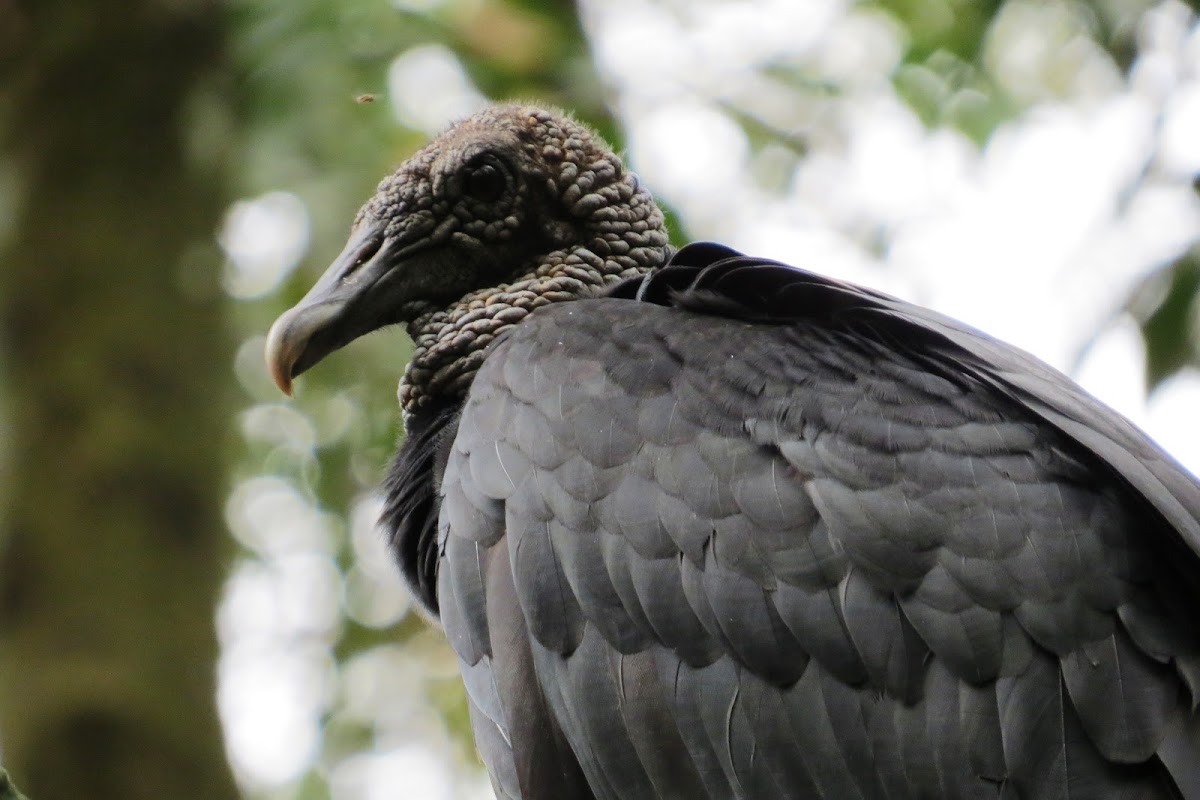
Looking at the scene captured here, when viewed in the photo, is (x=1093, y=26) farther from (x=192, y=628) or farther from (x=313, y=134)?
(x=192, y=628)

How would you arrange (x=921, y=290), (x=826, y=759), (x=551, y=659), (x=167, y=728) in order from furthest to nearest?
(x=921, y=290), (x=167, y=728), (x=551, y=659), (x=826, y=759)

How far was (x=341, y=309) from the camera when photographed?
11.7 feet

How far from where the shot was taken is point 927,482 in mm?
2787

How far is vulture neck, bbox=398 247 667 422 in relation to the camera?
12.0ft

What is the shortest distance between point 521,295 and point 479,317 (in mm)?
121

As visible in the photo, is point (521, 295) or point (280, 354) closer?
point (280, 354)

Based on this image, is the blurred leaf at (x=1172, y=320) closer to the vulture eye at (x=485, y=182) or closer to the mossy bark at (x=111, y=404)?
the vulture eye at (x=485, y=182)

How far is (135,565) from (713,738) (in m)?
4.01

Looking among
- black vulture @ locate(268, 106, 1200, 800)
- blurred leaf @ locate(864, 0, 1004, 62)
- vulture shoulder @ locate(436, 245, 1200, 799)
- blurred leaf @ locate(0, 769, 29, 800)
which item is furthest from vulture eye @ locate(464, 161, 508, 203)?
blurred leaf @ locate(864, 0, 1004, 62)

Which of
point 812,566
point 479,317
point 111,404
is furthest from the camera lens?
point 111,404

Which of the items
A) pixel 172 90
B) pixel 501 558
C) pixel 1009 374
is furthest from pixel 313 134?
pixel 1009 374

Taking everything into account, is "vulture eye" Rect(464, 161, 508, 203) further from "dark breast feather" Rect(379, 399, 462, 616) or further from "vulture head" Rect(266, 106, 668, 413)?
"dark breast feather" Rect(379, 399, 462, 616)

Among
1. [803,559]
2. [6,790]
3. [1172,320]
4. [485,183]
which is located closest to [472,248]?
[485,183]

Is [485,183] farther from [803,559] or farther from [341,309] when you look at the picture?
[803,559]
